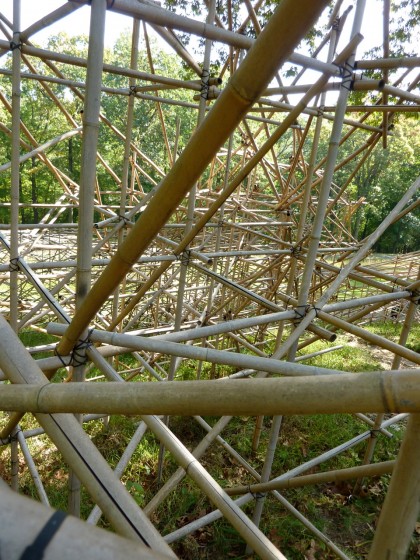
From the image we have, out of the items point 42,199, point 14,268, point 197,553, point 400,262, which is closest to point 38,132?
point 42,199

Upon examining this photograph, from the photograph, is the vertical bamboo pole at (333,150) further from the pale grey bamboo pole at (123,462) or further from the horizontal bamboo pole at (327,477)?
the pale grey bamboo pole at (123,462)

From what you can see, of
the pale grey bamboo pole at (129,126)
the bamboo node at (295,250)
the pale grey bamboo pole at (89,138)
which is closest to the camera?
the pale grey bamboo pole at (89,138)

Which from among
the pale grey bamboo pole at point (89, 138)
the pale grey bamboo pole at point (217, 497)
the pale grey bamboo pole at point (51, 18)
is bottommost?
the pale grey bamboo pole at point (217, 497)

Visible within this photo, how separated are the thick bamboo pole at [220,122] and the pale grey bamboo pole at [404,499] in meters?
0.79

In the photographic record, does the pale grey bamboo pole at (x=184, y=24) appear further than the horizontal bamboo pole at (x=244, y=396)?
Yes

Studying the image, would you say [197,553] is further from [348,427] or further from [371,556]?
[371,556]

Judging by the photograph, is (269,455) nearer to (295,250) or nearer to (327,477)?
(327,477)

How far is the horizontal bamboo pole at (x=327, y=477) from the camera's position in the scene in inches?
73.1

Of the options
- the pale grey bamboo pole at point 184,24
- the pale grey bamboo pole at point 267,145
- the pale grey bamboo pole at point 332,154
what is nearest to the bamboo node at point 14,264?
the pale grey bamboo pole at point 267,145

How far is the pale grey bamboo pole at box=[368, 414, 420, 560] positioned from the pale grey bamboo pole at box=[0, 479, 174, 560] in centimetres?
50

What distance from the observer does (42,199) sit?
858 inches

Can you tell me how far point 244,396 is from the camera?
2.79 feet

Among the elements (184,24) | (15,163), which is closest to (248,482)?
(15,163)

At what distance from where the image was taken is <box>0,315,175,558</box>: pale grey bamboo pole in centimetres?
116
